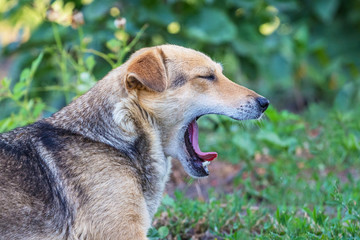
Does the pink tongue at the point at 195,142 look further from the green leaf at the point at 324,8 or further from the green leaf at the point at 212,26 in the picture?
the green leaf at the point at 324,8

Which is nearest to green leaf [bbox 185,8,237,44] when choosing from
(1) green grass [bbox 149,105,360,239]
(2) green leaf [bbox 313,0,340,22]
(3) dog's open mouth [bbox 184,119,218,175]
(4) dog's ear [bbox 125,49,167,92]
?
(1) green grass [bbox 149,105,360,239]

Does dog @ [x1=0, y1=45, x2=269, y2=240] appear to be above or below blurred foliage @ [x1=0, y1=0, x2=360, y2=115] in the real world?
below

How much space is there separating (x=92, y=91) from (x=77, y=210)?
0.85 meters

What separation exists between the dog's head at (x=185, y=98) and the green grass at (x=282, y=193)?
474 millimetres

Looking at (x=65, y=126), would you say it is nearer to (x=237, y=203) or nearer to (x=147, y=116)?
(x=147, y=116)

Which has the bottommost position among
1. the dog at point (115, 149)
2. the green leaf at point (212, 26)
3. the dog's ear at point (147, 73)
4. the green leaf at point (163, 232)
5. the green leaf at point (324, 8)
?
the green leaf at point (163, 232)

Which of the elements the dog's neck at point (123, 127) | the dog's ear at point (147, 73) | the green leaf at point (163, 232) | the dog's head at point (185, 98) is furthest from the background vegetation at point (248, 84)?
the dog's ear at point (147, 73)

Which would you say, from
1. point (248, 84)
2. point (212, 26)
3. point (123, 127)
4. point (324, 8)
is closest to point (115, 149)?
point (123, 127)

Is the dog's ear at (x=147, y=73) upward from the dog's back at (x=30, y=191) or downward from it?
upward

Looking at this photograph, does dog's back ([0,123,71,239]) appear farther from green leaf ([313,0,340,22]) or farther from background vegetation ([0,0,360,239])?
green leaf ([313,0,340,22])

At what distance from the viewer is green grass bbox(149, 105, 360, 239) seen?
3.51m

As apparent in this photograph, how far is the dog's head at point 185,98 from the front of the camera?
11.3 ft

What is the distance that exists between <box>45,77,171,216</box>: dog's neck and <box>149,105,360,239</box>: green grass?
0.41 metres

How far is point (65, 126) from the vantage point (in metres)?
3.40
